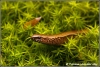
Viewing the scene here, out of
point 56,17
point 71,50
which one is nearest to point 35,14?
point 56,17

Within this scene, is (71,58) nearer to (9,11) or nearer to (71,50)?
(71,50)

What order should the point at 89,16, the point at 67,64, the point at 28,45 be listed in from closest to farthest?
the point at 67,64 → the point at 28,45 → the point at 89,16

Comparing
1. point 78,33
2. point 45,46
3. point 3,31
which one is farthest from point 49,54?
point 3,31

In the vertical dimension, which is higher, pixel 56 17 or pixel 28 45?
pixel 56 17

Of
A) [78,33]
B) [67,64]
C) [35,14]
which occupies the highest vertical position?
[35,14]

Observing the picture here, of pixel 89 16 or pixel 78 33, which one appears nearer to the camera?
pixel 78 33

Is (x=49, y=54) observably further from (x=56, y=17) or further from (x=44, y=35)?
(x=56, y=17)

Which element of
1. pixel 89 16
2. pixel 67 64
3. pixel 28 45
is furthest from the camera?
pixel 89 16
